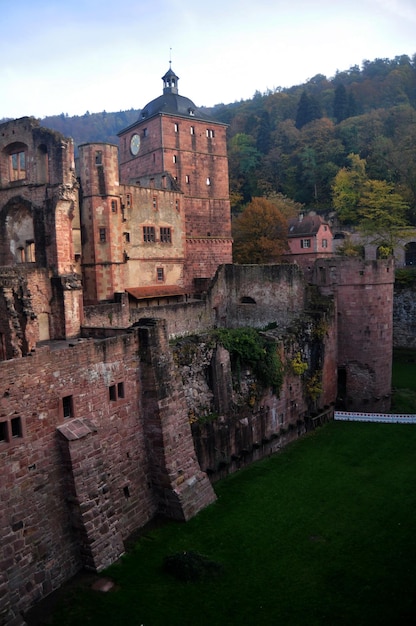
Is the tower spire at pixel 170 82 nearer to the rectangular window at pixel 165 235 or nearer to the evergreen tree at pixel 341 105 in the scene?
the rectangular window at pixel 165 235

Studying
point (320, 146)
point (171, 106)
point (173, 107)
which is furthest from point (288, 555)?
point (320, 146)

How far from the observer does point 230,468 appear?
19.8 metres

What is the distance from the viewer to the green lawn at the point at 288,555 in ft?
40.4

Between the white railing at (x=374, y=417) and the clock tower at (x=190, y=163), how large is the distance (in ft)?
43.3

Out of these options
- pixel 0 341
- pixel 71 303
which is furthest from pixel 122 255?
pixel 0 341

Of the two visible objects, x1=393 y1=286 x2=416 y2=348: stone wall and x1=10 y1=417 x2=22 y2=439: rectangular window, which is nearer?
x1=10 y1=417 x2=22 y2=439: rectangular window

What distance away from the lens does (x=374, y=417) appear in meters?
25.1

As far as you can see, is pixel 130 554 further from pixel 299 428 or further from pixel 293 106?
pixel 293 106

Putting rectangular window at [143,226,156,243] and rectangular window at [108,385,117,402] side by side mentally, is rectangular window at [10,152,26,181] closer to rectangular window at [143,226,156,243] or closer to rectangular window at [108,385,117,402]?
rectangular window at [143,226,156,243]

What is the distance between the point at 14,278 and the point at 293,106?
78827 millimetres

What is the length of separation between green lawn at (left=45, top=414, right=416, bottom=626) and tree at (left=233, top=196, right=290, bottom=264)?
24038 mm

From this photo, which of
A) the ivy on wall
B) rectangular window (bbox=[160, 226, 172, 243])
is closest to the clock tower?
rectangular window (bbox=[160, 226, 172, 243])

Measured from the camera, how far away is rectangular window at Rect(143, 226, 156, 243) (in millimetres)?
30516

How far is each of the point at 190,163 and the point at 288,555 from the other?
30.1m
